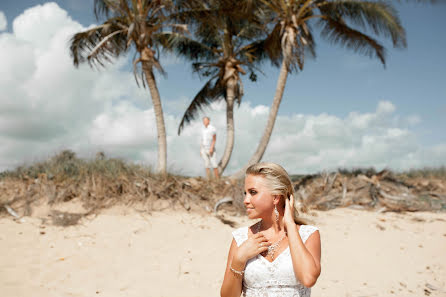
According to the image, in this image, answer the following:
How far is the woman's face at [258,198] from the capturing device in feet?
7.59

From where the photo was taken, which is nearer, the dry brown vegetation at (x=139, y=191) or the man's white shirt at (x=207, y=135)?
the dry brown vegetation at (x=139, y=191)

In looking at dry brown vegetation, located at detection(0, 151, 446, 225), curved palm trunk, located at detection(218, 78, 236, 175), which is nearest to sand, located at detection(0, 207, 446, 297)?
dry brown vegetation, located at detection(0, 151, 446, 225)

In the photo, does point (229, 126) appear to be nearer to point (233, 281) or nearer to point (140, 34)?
point (140, 34)

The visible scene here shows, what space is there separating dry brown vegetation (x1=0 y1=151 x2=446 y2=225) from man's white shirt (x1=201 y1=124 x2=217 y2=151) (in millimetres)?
1312

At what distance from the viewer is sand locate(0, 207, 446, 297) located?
5484 millimetres

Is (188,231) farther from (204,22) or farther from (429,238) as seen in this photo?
(204,22)

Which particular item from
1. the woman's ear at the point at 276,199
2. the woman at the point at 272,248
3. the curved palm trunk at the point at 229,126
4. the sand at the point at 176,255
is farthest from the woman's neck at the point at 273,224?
the curved palm trunk at the point at 229,126

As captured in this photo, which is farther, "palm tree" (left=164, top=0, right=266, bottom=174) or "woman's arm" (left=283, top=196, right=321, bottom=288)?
"palm tree" (left=164, top=0, right=266, bottom=174)

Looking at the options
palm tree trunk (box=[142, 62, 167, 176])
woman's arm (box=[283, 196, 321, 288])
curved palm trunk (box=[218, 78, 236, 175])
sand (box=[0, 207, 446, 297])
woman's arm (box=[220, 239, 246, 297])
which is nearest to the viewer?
woman's arm (box=[283, 196, 321, 288])

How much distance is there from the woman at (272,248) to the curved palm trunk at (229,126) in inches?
466

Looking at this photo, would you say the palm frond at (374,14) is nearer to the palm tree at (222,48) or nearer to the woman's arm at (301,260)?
the palm tree at (222,48)

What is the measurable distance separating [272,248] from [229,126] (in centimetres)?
1270

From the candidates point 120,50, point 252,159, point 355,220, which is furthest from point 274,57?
point 355,220

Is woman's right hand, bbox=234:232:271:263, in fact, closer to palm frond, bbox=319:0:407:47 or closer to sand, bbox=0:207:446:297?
sand, bbox=0:207:446:297
